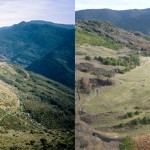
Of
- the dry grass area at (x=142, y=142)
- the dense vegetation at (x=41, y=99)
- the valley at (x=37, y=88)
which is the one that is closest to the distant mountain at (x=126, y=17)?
the valley at (x=37, y=88)

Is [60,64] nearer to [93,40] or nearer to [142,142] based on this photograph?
[93,40]

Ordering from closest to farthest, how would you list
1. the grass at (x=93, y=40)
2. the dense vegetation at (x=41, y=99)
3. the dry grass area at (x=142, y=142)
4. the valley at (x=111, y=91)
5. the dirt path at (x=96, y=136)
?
the dry grass area at (x=142, y=142) < the dirt path at (x=96, y=136) < the valley at (x=111, y=91) < the dense vegetation at (x=41, y=99) < the grass at (x=93, y=40)

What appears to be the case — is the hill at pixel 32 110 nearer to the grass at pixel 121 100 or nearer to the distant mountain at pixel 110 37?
the grass at pixel 121 100

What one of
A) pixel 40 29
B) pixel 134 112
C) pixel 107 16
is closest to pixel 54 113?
pixel 134 112

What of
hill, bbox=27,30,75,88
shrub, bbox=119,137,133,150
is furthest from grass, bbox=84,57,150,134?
hill, bbox=27,30,75,88

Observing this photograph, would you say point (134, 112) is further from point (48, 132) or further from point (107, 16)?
point (107, 16)

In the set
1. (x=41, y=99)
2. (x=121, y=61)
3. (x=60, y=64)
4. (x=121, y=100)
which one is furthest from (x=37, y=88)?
(x=121, y=100)
